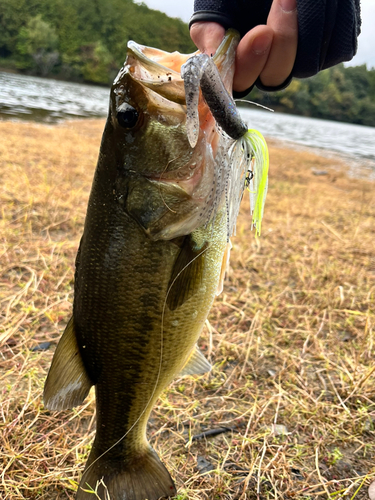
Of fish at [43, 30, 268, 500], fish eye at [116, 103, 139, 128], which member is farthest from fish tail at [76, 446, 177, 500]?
fish eye at [116, 103, 139, 128]

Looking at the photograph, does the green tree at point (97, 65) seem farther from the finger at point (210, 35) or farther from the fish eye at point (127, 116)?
the fish eye at point (127, 116)

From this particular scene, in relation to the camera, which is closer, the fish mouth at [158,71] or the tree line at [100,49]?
the fish mouth at [158,71]

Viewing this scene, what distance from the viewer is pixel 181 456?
196 cm

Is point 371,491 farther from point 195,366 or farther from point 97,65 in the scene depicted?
point 97,65

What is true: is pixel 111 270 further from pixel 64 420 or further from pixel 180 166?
pixel 64 420

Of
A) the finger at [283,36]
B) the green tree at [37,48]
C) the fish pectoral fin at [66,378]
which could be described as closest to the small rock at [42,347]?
the fish pectoral fin at [66,378]

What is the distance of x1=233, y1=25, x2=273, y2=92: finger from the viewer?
1574mm

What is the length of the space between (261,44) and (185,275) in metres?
1.10

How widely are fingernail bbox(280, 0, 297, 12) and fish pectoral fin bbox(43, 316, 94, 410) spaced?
1711 millimetres

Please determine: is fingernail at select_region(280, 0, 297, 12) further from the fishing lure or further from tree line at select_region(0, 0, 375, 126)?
tree line at select_region(0, 0, 375, 126)

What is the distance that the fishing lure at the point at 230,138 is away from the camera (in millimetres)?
1144

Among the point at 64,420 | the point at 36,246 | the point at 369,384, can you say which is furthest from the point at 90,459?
the point at 36,246

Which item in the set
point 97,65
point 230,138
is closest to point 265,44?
point 230,138

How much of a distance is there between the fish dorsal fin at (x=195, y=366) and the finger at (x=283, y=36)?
149 cm
